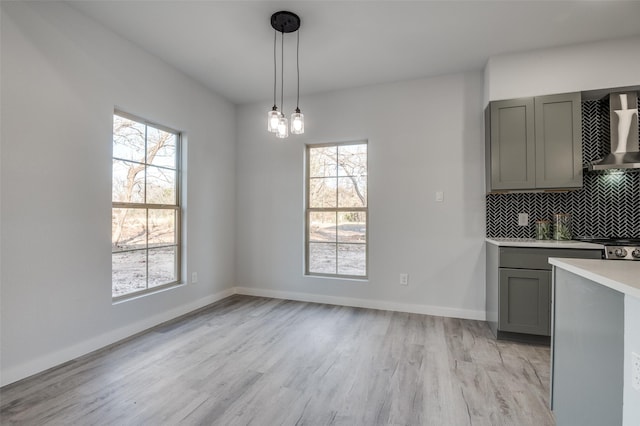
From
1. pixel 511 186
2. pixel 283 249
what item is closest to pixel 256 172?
pixel 283 249

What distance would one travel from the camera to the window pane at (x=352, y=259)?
3.98 meters

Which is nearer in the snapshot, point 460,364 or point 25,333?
point 25,333

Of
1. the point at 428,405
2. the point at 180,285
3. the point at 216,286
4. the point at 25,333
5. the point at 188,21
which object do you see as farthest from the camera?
the point at 216,286

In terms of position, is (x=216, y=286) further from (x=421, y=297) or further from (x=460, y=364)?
(x=460, y=364)

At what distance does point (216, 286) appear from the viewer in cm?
414

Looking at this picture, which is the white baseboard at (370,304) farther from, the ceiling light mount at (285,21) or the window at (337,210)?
the ceiling light mount at (285,21)

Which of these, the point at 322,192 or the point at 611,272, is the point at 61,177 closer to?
the point at 322,192

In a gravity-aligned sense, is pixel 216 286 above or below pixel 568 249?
below

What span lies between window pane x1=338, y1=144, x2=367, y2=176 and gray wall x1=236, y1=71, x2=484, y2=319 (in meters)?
0.13

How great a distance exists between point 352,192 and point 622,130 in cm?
266

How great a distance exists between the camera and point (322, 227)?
4172 mm

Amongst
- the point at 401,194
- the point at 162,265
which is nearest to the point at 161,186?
the point at 162,265

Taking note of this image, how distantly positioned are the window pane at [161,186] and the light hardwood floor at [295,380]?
133cm

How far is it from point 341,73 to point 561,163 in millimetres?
2393
